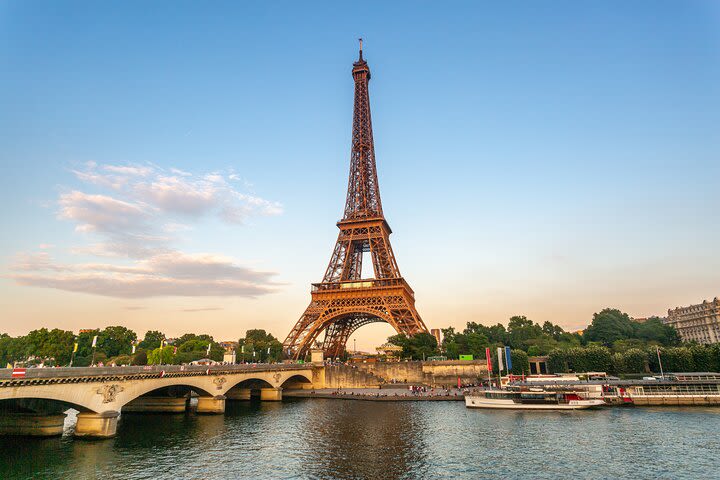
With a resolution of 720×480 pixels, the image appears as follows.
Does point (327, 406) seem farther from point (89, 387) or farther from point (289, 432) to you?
point (89, 387)

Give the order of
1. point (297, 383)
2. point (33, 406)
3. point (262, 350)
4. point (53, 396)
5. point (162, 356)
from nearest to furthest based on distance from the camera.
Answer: point (53, 396), point (33, 406), point (162, 356), point (297, 383), point (262, 350)

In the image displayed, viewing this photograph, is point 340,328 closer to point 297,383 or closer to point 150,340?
point 297,383

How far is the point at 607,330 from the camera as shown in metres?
105

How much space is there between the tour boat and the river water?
268 centimetres

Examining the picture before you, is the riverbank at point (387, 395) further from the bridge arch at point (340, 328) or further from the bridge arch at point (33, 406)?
the bridge arch at point (33, 406)

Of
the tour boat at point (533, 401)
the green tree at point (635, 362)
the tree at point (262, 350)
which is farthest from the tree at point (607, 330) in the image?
the tree at point (262, 350)

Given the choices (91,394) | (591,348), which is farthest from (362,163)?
(91,394)

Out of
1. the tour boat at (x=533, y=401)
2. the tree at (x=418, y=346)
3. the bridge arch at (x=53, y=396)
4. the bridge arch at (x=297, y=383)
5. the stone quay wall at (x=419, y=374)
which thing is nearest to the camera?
the bridge arch at (x=53, y=396)

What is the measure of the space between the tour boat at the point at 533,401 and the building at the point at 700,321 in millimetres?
113073

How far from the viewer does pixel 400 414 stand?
42969mm

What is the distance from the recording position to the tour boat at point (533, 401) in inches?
1732

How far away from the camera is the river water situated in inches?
893

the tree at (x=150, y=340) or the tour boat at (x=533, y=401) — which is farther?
the tree at (x=150, y=340)

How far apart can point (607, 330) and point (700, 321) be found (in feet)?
201
